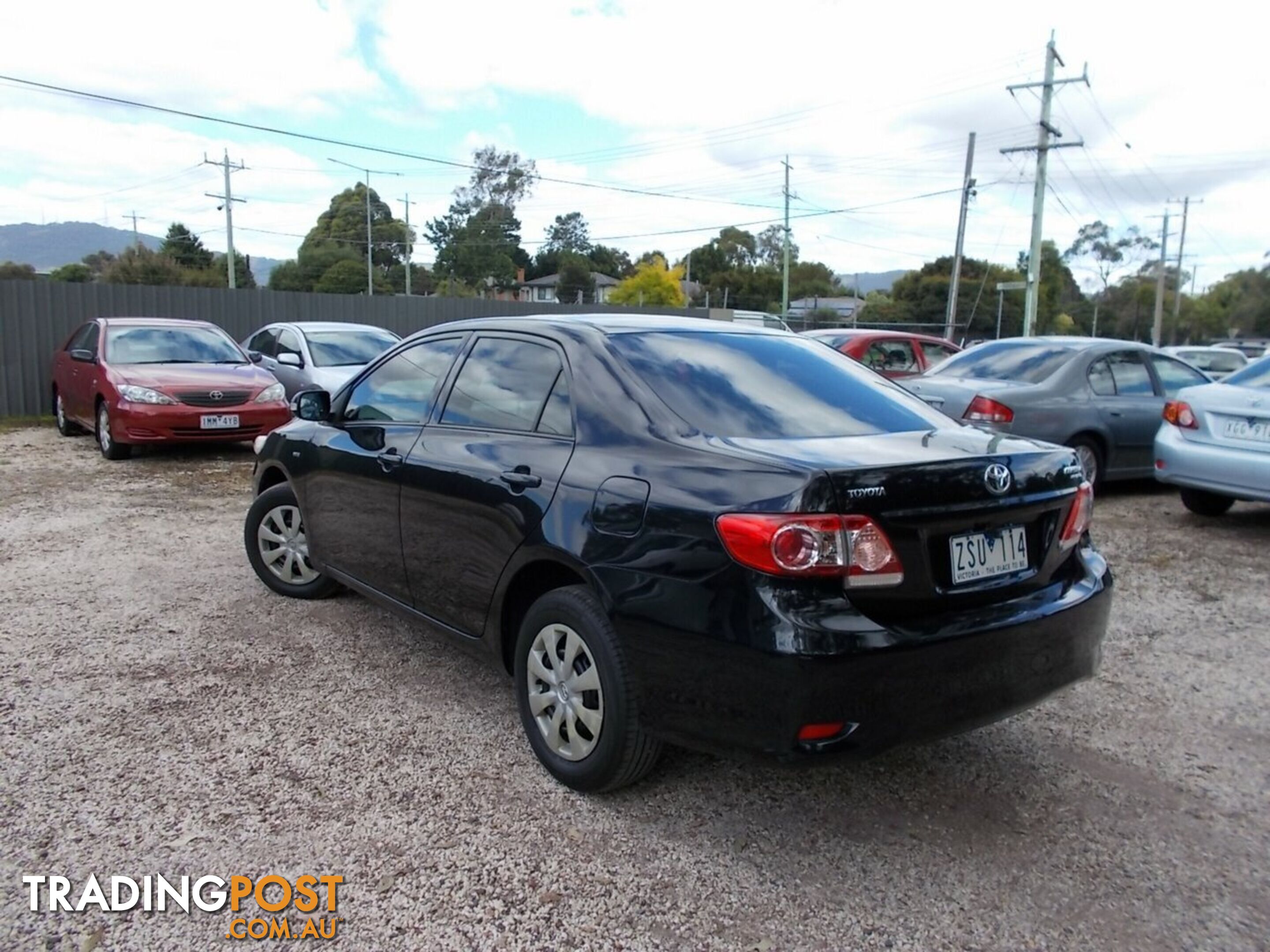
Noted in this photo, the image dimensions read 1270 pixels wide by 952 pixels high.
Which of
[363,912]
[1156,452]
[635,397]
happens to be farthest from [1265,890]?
[1156,452]

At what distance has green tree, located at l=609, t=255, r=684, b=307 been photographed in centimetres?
7288

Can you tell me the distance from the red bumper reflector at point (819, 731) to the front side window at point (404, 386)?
2.16 meters

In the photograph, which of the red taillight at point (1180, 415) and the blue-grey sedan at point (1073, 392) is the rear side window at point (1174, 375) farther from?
the red taillight at point (1180, 415)

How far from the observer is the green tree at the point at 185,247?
2753 inches

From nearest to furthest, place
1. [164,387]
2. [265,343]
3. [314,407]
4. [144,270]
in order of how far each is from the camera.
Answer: [314,407]
[164,387]
[265,343]
[144,270]

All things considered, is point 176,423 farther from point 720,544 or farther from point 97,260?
point 97,260

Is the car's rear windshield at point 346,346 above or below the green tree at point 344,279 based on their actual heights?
below

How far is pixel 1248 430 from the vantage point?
259 inches

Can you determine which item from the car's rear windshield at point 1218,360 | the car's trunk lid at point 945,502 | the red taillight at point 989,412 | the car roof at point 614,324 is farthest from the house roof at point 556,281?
the car's trunk lid at point 945,502

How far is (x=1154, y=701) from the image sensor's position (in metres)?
3.98

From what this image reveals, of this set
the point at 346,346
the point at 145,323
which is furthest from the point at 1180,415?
the point at 145,323

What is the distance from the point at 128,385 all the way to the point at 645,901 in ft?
28.5

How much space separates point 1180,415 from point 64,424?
11977 millimetres

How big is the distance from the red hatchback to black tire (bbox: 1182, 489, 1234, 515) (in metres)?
8.40
